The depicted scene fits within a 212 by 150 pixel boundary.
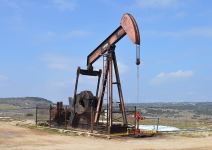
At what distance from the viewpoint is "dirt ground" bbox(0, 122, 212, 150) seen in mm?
15422

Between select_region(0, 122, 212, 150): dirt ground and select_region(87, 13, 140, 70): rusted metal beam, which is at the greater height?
select_region(87, 13, 140, 70): rusted metal beam

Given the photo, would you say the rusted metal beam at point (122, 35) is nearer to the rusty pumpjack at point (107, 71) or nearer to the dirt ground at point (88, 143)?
the rusty pumpjack at point (107, 71)

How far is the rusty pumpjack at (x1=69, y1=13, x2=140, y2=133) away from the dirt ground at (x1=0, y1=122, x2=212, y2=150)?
189 centimetres

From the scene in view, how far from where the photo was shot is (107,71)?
67.5 ft

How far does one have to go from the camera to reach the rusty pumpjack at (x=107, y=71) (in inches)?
752

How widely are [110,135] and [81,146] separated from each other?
3.07m

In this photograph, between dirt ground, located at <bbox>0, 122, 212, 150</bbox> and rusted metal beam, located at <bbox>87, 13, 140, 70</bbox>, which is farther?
rusted metal beam, located at <bbox>87, 13, 140, 70</bbox>

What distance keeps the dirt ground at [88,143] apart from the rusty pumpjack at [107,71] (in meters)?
1.89

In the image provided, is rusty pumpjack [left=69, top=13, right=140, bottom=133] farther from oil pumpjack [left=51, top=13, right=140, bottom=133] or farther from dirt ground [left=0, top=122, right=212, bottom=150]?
dirt ground [left=0, top=122, right=212, bottom=150]

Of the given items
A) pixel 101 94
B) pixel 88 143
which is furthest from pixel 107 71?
pixel 88 143

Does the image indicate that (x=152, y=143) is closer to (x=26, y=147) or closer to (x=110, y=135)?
(x=110, y=135)

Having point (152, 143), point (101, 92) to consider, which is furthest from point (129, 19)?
point (152, 143)

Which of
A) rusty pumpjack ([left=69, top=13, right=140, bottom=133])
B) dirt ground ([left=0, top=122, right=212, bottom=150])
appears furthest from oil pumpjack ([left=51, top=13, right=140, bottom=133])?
dirt ground ([left=0, top=122, right=212, bottom=150])

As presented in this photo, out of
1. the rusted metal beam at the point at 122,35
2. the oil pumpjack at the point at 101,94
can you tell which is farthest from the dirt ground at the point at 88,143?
the rusted metal beam at the point at 122,35
